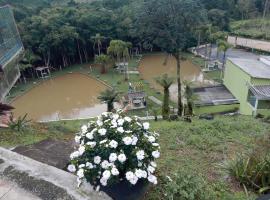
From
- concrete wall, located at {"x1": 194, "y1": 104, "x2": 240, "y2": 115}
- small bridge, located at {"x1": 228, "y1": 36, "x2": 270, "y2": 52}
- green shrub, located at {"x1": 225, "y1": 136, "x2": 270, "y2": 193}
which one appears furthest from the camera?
small bridge, located at {"x1": 228, "y1": 36, "x2": 270, "y2": 52}

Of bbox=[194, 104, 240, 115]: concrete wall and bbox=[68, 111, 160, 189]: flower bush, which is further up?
bbox=[68, 111, 160, 189]: flower bush

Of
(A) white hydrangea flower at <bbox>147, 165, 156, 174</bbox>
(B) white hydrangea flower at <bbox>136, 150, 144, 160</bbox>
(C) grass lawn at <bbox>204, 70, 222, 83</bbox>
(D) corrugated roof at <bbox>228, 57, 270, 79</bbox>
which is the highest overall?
(B) white hydrangea flower at <bbox>136, 150, 144, 160</bbox>

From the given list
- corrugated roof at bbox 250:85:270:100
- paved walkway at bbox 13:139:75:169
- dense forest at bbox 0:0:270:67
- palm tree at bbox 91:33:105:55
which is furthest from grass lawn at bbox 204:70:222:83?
paved walkway at bbox 13:139:75:169

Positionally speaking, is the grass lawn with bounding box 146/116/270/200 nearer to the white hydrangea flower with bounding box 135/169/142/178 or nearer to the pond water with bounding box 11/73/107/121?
the white hydrangea flower with bounding box 135/169/142/178

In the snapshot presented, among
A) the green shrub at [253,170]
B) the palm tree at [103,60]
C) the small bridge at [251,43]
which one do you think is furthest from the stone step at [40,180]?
the small bridge at [251,43]

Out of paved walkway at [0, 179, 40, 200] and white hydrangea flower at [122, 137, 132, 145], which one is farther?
paved walkway at [0, 179, 40, 200]

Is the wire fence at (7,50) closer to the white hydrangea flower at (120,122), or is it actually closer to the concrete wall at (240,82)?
the white hydrangea flower at (120,122)

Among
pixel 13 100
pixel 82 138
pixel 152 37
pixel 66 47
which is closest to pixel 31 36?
pixel 66 47

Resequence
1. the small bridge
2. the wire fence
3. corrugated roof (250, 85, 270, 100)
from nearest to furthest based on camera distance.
Answer: the wire fence < corrugated roof (250, 85, 270, 100) < the small bridge
